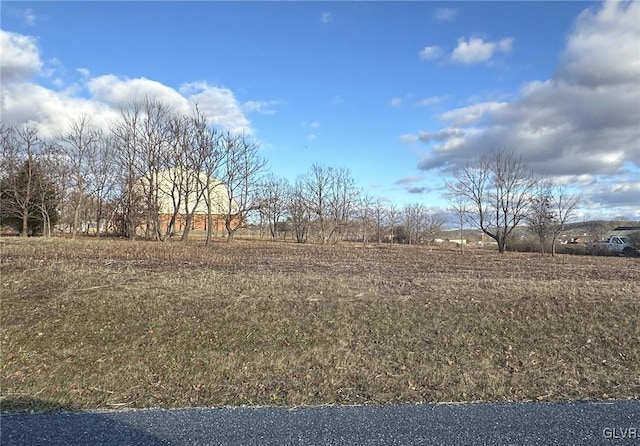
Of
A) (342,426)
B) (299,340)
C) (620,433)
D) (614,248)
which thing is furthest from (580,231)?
(342,426)

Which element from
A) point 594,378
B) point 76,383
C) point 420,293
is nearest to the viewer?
point 76,383

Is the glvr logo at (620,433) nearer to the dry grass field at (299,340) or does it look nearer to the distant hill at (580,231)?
the dry grass field at (299,340)

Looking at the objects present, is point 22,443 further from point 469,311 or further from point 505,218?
point 505,218

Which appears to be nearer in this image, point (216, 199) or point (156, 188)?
point (156, 188)

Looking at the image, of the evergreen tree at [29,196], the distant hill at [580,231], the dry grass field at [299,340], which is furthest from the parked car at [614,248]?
the evergreen tree at [29,196]

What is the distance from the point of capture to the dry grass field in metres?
5.84

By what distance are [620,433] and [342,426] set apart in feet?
8.91

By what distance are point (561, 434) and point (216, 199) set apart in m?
44.9

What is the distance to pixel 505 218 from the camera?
137 feet

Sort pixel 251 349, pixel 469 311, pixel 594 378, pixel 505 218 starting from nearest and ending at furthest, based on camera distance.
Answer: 1. pixel 594 378
2. pixel 251 349
3. pixel 469 311
4. pixel 505 218

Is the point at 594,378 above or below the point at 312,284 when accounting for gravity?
below

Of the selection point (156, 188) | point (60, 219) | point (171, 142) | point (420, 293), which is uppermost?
point (171, 142)

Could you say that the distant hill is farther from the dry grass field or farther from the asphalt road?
the asphalt road

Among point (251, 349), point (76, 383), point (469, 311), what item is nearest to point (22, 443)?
point (76, 383)
